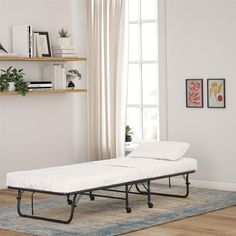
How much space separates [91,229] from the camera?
5742 millimetres

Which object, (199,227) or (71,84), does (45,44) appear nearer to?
(71,84)

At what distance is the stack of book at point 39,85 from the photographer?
7957 millimetres

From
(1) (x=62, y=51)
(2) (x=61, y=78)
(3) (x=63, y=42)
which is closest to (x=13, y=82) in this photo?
(2) (x=61, y=78)

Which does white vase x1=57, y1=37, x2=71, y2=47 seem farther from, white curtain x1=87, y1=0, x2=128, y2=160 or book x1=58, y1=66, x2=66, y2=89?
white curtain x1=87, y1=0, x2=128, y2=160

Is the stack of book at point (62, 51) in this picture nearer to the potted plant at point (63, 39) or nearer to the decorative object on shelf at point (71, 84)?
the potted plant at point (63, 39)

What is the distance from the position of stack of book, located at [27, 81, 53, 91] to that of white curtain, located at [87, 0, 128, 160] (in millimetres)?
795

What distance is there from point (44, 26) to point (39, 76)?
61 centimetres

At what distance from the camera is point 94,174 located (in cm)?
614

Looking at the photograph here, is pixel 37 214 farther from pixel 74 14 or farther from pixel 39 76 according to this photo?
pixel 74 14

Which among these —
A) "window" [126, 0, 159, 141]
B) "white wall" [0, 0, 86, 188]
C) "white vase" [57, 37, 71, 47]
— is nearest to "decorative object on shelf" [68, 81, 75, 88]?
"white wall" [0, 0, 86, 188]

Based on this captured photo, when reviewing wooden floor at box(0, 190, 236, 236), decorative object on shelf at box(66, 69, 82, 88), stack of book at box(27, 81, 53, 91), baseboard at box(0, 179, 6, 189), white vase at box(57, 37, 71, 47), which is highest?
white vase at box(57, 37, 71, 47)

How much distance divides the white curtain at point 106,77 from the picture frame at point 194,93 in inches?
37.9

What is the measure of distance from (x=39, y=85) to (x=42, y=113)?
487 millimetres

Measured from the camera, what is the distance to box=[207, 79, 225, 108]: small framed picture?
7531 mm
